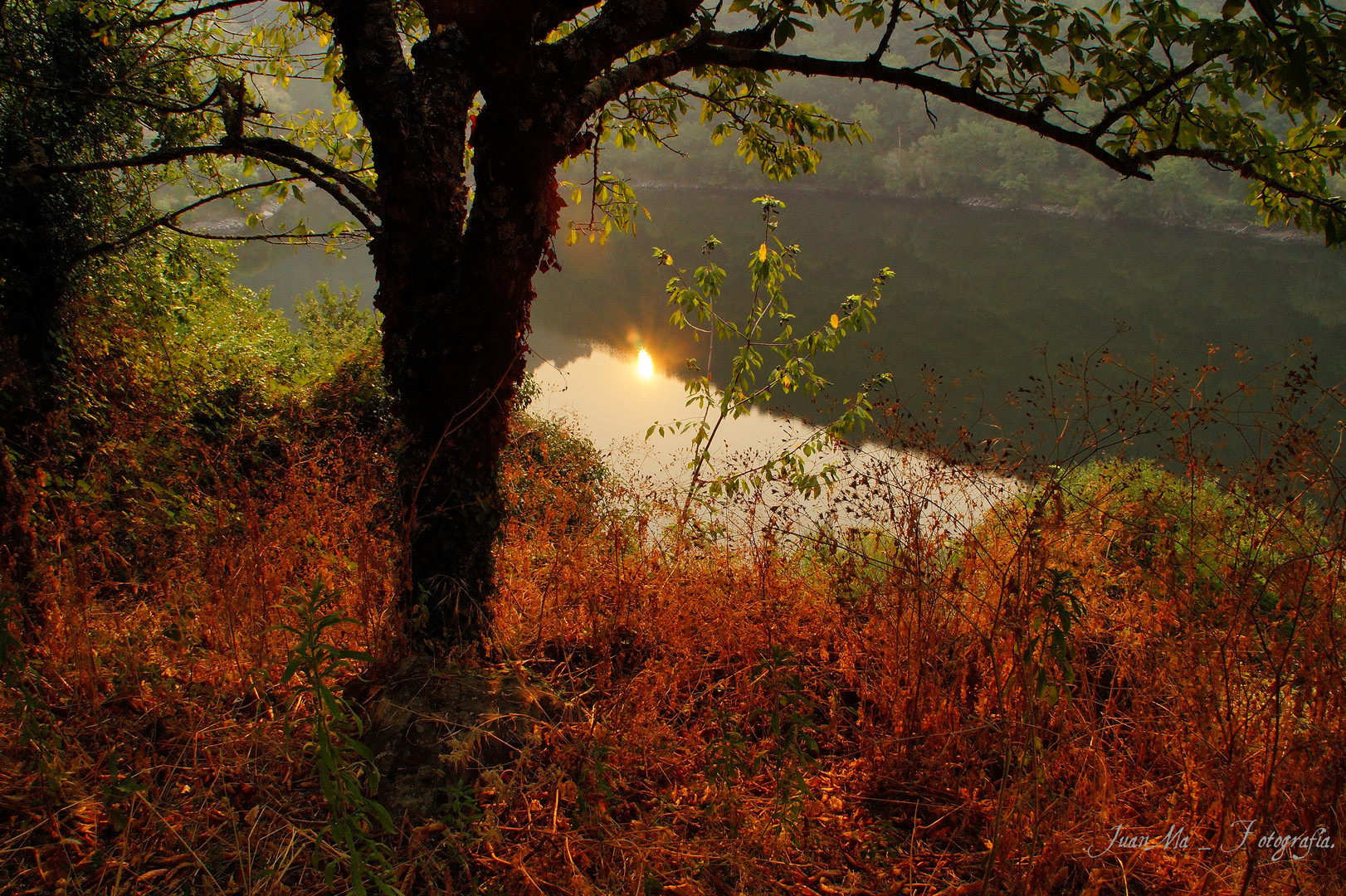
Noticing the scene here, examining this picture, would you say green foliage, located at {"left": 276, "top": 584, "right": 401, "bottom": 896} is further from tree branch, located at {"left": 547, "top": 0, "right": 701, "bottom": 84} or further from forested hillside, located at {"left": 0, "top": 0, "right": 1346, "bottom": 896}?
tree branch, located at {"left": 547, "top": 0, "right": 701, "bottom": 84}

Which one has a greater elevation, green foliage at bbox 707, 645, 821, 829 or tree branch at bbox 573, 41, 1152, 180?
tree branch at bbox 573, 41, 1152, 180

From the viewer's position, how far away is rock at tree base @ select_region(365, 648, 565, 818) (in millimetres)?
2086

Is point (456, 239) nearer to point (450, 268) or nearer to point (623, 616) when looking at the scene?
point (450, 268)

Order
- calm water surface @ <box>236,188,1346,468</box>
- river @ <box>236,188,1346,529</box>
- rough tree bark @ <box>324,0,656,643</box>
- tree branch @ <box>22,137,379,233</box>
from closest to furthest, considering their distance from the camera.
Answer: rough tree bark @ <box>324,0,656,643</box> < tree branch @ <box>22,137,379,233</box> < river @ <box>236,188,1346,529</box> < calm water surface @ <box>236,188,1346,468</box>

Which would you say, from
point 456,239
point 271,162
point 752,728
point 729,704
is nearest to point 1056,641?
point 752,728

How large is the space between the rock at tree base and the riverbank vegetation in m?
0.05

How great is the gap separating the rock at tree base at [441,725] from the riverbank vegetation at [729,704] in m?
0.05

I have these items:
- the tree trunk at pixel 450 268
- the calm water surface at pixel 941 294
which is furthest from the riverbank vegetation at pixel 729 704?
the calm water surface at pixel 941 294

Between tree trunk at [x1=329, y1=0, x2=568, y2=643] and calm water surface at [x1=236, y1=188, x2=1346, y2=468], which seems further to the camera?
→ calm water surface at [x1=236, y1=188, x2=1346, y2=468]

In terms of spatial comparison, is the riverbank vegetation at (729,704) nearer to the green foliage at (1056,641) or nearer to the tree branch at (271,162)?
the green foliage at (1056,641)

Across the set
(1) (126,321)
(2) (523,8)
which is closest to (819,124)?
(2) (523,8)

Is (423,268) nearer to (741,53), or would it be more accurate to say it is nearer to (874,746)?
(741,53)
